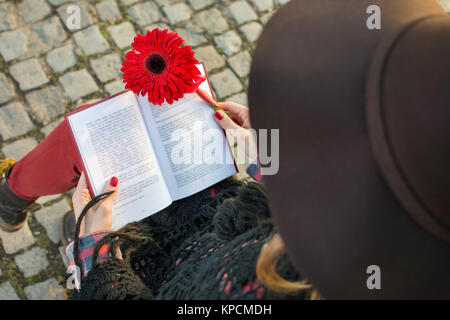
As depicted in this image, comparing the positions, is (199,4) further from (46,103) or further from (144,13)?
(46,103)

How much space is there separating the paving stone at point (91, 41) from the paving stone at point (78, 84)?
16cm

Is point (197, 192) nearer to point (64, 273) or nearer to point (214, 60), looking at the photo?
point (64, 273)

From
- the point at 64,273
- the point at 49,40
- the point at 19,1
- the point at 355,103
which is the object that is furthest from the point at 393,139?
the point at 19,1

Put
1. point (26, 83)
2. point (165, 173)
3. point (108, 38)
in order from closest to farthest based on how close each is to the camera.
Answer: point (165, 173), point (26, 83), point (108, 38)

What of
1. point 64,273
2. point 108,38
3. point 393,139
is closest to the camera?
point 393,139

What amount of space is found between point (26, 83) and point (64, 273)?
3.78ft

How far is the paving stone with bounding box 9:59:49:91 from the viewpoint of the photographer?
89.4 inches

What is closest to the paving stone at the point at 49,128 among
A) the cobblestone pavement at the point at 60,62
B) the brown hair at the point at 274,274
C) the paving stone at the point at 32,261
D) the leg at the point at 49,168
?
the cobblestone pavement at the point at 60,62

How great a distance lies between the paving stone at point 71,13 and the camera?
94.9 inches

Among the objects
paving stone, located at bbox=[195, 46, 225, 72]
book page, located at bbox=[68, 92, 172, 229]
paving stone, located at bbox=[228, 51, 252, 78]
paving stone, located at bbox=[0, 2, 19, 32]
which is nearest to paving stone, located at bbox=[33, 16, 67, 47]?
paving stone, located at bbox=[0, 2, 19, 32]

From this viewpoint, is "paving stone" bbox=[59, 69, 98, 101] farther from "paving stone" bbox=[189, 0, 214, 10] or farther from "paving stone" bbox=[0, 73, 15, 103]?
"paving stone" bbox=[189, 0, 214, 10]

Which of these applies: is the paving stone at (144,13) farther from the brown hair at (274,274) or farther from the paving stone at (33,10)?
the brown hair at (274,274)

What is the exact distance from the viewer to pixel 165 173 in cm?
142

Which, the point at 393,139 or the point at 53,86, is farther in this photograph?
the point at 53,86
